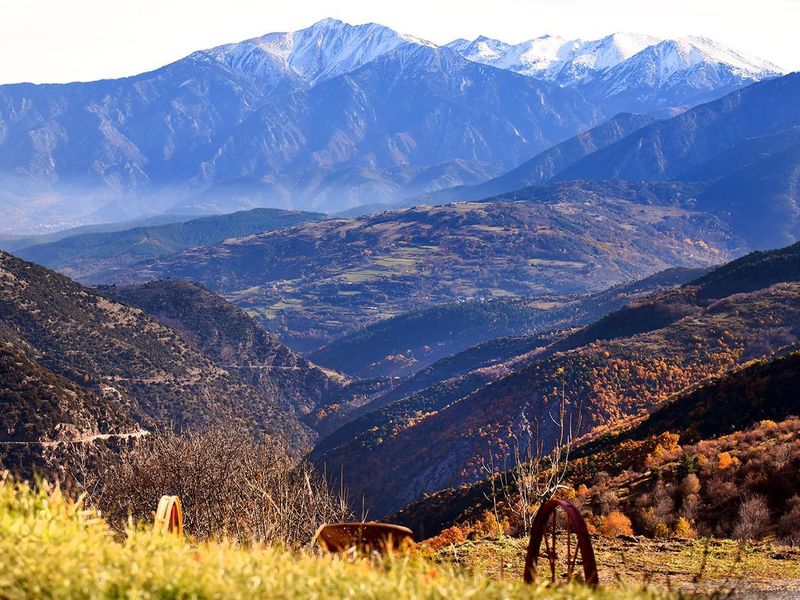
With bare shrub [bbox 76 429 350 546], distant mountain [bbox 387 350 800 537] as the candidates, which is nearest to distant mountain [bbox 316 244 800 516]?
distant mountain [bbox 387 350 800 537]

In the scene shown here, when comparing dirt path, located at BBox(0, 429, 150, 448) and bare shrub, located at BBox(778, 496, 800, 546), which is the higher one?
Answer: bare shrub, located at BBox(778, 496, 800, 546)

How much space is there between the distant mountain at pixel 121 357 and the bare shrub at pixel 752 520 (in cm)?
6044

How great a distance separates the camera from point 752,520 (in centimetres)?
2003

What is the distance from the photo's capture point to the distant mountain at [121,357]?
311 feet

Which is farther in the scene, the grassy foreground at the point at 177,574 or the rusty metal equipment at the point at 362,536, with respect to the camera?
the rusty metal equipment at the point at 362,536

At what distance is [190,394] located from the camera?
368 ft

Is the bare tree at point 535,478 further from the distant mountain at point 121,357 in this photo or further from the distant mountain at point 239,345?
the distant mountain at point 239,345

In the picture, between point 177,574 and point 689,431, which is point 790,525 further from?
Answer: point 689,431

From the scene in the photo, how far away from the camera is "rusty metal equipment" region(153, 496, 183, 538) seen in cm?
686

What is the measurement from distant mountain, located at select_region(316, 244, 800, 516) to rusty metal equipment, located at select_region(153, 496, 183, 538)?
184 feet

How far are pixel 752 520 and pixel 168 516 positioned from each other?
15901 mm

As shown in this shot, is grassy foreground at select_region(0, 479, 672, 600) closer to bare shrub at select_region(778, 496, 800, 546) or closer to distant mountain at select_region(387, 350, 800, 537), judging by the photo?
bare shrub at select_region(778, 496, 800, 546)

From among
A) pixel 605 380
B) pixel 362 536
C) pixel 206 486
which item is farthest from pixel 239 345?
pixel 362 536

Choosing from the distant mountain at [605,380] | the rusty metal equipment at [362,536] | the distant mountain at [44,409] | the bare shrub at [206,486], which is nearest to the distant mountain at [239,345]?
the distant mountain at [605,380]
